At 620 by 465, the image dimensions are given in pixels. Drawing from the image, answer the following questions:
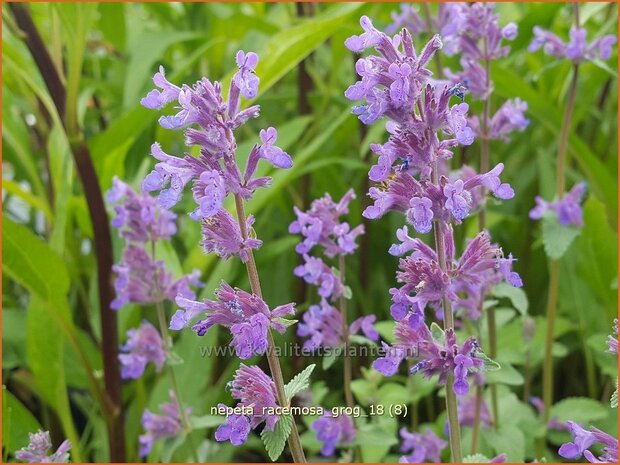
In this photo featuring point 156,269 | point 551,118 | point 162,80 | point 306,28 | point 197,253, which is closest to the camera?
point 162,80

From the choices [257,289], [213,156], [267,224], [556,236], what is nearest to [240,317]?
[257,289]

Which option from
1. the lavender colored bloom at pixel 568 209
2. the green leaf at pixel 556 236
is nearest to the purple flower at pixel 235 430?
the green leaf at pixel 556 236

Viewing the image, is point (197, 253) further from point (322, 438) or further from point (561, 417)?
point (561, 417)

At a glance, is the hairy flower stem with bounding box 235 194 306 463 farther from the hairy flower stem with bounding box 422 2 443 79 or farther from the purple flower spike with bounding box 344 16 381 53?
the hairy flower stem with bounding box 422 2 443 79

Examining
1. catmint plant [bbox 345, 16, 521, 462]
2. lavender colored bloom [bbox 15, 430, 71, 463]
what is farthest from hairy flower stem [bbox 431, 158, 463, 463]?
lavender colored bloom [bbox 15, 430, 71, 463]

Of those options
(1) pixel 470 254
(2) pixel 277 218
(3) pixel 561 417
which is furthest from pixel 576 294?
(1) pixel 470 254

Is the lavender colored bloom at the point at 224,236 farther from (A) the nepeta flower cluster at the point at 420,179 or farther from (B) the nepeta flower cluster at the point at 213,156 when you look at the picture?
(A) the nepeta flower cluster at the point at 420,179

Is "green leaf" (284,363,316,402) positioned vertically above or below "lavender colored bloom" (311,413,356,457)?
above

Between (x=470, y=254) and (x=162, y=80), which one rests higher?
(x=162, y=80)
